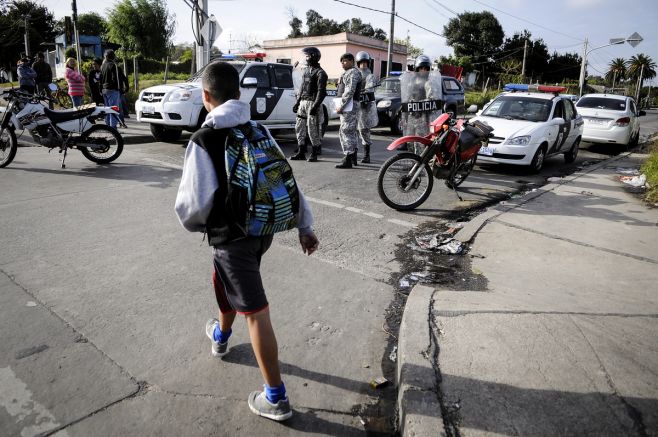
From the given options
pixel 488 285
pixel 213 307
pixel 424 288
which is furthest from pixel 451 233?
pixel 213 307

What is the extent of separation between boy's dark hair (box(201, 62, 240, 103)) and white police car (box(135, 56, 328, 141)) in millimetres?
7909

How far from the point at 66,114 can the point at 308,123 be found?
416 centimetres

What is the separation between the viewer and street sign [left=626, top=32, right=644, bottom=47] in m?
25.8

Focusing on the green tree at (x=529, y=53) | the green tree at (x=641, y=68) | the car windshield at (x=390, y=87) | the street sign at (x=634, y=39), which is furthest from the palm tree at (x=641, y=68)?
the car windshield at (x=390, y=87)

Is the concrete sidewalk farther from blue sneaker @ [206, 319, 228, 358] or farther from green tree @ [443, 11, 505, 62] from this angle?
green tree @ [443, 11, 505, 62]

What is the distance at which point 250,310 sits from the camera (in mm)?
2219

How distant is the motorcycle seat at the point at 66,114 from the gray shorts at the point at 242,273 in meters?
6.89

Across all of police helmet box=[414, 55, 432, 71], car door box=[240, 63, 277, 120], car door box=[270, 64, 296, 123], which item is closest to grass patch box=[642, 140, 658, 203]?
police helmet box=[414, 55, 432, 71]

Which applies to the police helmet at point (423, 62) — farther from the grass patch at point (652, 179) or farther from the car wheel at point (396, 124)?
the car wheel at point (396, 124)

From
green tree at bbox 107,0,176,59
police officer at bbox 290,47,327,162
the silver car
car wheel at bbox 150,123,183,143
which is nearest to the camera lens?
police officer at bbox 290,47,327,162

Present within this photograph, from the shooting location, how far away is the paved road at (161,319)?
7.88 ft

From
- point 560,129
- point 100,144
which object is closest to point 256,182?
point 100,144

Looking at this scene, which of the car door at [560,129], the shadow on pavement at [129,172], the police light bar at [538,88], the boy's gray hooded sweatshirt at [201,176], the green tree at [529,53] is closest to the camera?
the boy's gray hooded sweatshirt at [201,176]

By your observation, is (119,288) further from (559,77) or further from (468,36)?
(559,77)
